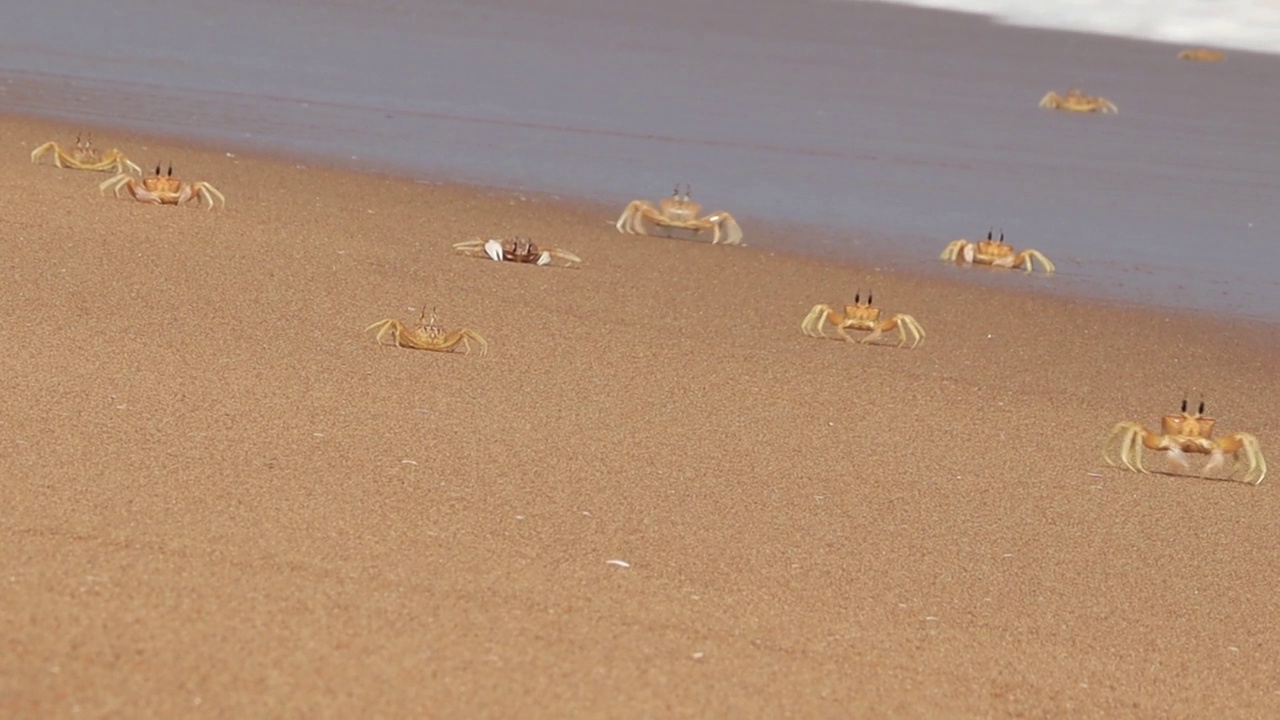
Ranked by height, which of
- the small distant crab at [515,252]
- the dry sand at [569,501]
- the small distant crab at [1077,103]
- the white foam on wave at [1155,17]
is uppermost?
the white foam on wave at [1155,17]

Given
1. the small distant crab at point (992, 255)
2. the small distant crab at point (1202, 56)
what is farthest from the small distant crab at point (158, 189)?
the small distant crab at point (1202, 56)

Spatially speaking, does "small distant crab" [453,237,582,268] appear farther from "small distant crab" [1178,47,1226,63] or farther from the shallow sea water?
"small distant crab" [1178,47,1226,63]

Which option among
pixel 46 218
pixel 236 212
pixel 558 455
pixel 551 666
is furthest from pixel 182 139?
pixel 551 666

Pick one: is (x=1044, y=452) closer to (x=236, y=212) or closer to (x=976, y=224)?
(x=236, y=212)

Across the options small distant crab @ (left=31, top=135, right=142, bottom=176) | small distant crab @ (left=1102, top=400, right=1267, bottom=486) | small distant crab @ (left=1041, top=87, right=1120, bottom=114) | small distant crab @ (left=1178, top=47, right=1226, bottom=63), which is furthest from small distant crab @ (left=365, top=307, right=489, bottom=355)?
small distant crab @ (left=1178, top=47, right=1226, bottom=63)

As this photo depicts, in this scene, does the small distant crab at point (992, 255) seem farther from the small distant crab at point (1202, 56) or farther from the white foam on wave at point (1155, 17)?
the white foam on wave at point (1155, 17)

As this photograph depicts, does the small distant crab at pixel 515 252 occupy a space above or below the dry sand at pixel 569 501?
above

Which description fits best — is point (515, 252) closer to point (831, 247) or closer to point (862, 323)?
point (862, 323)
